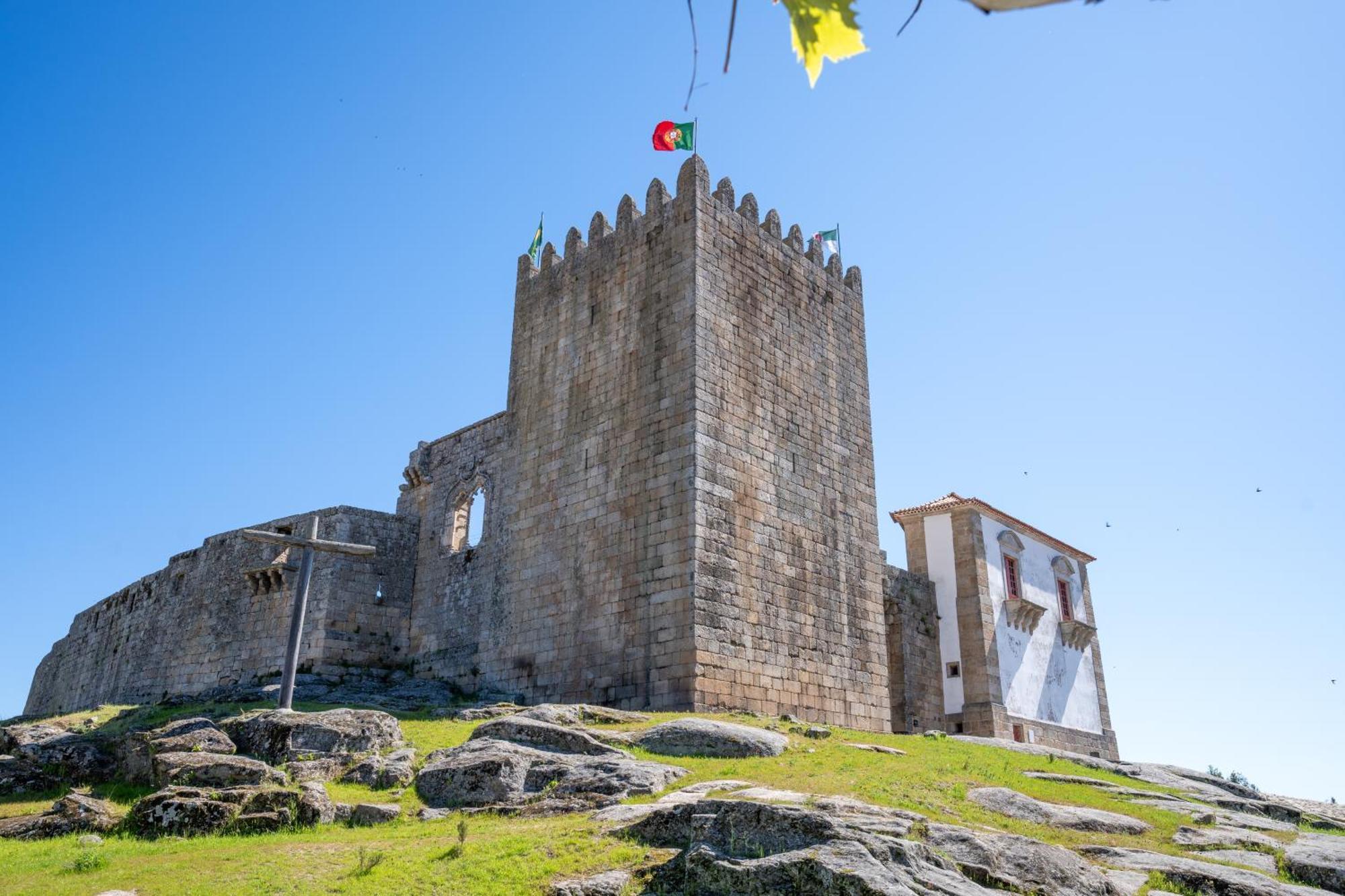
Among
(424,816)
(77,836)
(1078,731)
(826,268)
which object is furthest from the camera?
(1078,731)

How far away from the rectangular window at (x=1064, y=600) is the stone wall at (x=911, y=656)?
5776 mm

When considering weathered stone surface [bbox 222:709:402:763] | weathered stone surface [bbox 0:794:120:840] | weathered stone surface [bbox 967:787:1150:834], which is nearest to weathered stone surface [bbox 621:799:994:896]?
weathered stone surface [bbox 967:787:1150:834]

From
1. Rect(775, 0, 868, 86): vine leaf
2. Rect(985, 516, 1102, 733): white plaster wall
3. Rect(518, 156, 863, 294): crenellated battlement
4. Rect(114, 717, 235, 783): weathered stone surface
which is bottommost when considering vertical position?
Rect(114, 717, 235, 783): weathered stone surface

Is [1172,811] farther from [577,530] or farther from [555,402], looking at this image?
[555,402]

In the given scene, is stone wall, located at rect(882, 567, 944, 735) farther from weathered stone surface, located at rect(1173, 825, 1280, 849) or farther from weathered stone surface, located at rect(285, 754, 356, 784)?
weathered stone surface, located at rect(285, 754, 356, 784)

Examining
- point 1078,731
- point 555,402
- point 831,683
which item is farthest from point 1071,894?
point 1078,731

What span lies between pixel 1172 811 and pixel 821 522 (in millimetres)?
7973

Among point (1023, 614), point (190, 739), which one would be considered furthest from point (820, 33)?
point (1023, 614)

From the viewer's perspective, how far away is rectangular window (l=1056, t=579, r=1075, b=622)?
29.4 metres

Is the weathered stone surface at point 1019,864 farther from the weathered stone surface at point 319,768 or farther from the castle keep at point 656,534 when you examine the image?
the castle keep at point 656,534

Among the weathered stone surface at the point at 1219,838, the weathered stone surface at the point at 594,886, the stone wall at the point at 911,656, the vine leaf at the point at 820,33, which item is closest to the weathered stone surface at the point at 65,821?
the weathered stone surface at the point at 594,886

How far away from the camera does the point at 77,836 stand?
9.47 meters

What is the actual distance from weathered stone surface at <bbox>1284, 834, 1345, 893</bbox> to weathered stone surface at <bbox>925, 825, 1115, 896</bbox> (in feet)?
7.69

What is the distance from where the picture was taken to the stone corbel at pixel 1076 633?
95.2 ft
